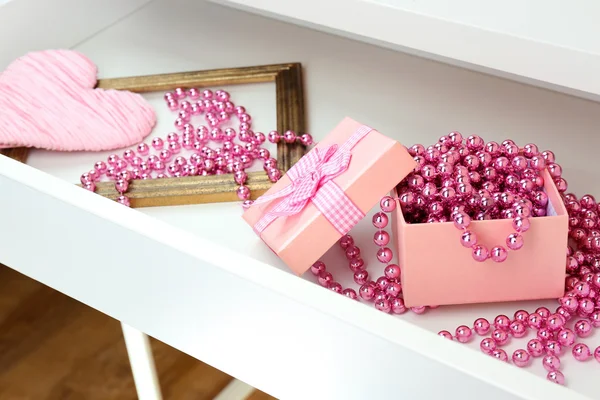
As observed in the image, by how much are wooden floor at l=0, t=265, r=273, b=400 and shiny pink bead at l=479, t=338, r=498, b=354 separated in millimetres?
552

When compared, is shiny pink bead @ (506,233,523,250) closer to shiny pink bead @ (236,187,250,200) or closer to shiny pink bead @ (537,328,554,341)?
shiny pink bead @ (537,328,554,341)

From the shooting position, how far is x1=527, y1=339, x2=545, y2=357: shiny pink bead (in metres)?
0.59

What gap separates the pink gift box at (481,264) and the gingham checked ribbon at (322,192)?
50mm

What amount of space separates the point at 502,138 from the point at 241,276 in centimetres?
44

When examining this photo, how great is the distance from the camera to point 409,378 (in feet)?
1.49

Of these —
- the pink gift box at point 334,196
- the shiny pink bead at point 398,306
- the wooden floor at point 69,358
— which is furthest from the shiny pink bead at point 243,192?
the wooden floor at point 69,358

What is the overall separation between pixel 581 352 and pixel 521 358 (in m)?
0.05

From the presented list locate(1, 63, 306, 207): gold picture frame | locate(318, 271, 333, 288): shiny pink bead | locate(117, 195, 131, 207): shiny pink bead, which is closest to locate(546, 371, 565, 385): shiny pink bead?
locate(318, 271, 333, 288): shiny pink bead

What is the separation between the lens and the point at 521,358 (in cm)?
59

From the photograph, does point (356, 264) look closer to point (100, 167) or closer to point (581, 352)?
point (581, 352)

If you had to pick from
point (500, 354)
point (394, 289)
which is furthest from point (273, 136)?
point (500, 354)

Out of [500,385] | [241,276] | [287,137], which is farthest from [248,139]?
[500,385]

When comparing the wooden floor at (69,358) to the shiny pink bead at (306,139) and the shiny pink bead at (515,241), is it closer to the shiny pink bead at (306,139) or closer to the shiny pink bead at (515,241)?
the shiny pink bead at (306,139)

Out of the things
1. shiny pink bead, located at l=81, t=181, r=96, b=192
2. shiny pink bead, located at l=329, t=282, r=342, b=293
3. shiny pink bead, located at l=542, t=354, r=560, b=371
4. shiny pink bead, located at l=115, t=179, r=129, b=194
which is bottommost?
shiny pink bead, located at l=81, t=181, r=96, b=192
